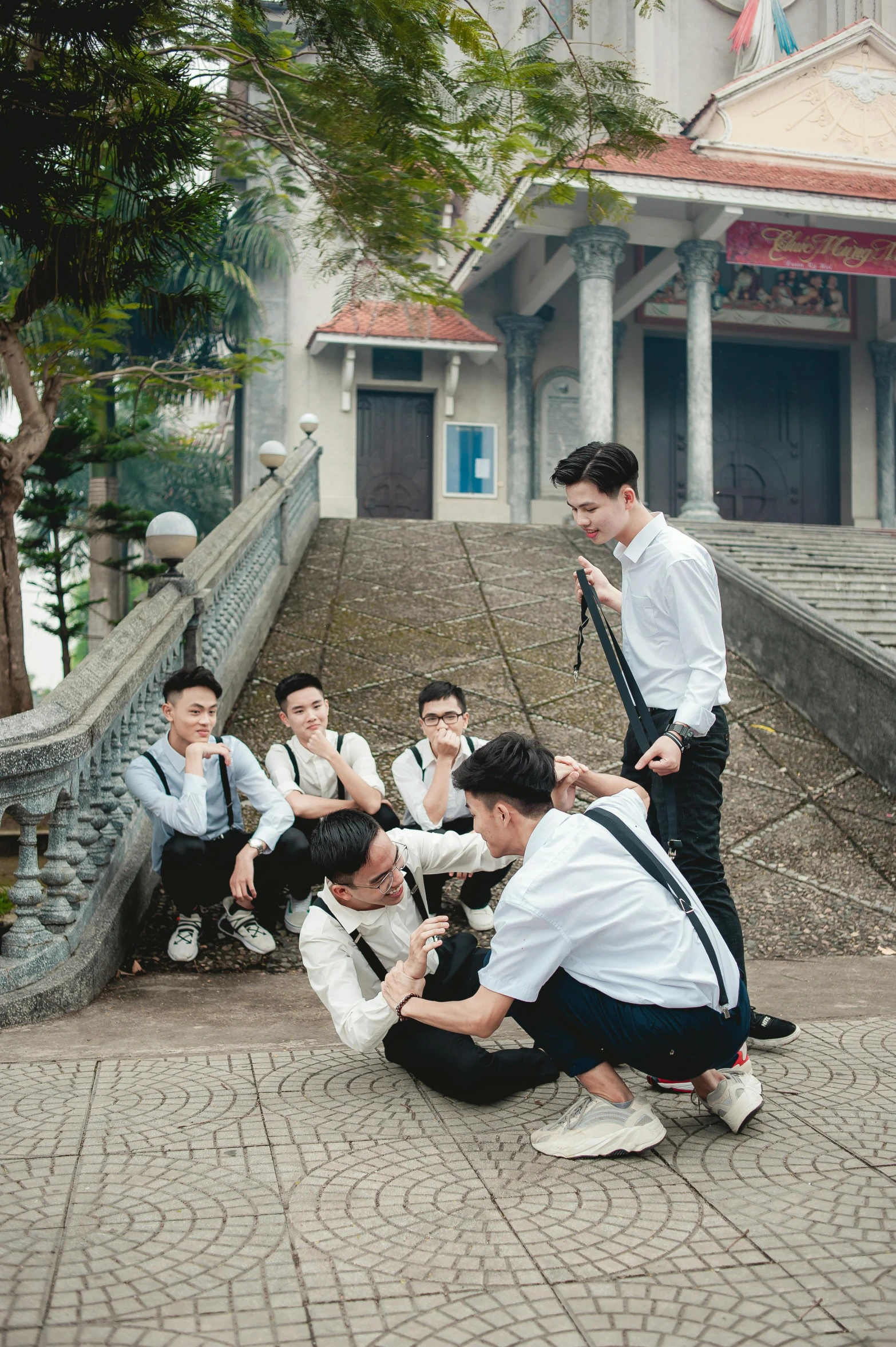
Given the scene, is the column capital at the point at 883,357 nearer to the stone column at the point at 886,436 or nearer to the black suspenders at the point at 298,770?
the stone column at the point at 886,436

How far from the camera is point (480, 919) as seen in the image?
14.6 ft

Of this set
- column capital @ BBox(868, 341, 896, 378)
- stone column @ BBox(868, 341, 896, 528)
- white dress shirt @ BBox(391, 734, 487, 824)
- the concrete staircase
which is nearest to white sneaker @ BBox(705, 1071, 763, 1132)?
white dress shirt @ BBox(391, 734, 487, 824)

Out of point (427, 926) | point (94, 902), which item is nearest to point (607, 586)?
point (427, 926)

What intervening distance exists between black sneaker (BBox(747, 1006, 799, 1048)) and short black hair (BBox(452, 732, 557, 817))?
1.12m

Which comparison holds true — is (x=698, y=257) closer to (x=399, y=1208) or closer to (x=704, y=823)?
(x=704, y=823)

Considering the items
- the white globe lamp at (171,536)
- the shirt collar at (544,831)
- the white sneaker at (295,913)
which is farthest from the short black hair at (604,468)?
the white globe lamp at (171,536)

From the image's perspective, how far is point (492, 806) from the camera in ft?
8.21

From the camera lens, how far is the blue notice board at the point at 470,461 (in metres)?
17.0

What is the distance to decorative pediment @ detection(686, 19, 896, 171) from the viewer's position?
13430 millimetres

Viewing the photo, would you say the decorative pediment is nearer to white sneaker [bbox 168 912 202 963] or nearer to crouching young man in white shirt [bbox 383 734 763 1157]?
white sneaker [bbox 168 912 202 963]

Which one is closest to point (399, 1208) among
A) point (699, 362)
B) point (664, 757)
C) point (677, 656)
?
point (664, 757)

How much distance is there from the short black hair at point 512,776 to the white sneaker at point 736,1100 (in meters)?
0.78

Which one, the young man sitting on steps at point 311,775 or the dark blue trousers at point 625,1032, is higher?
the young man sitting on steps at point 311,775

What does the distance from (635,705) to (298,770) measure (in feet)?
6.15
